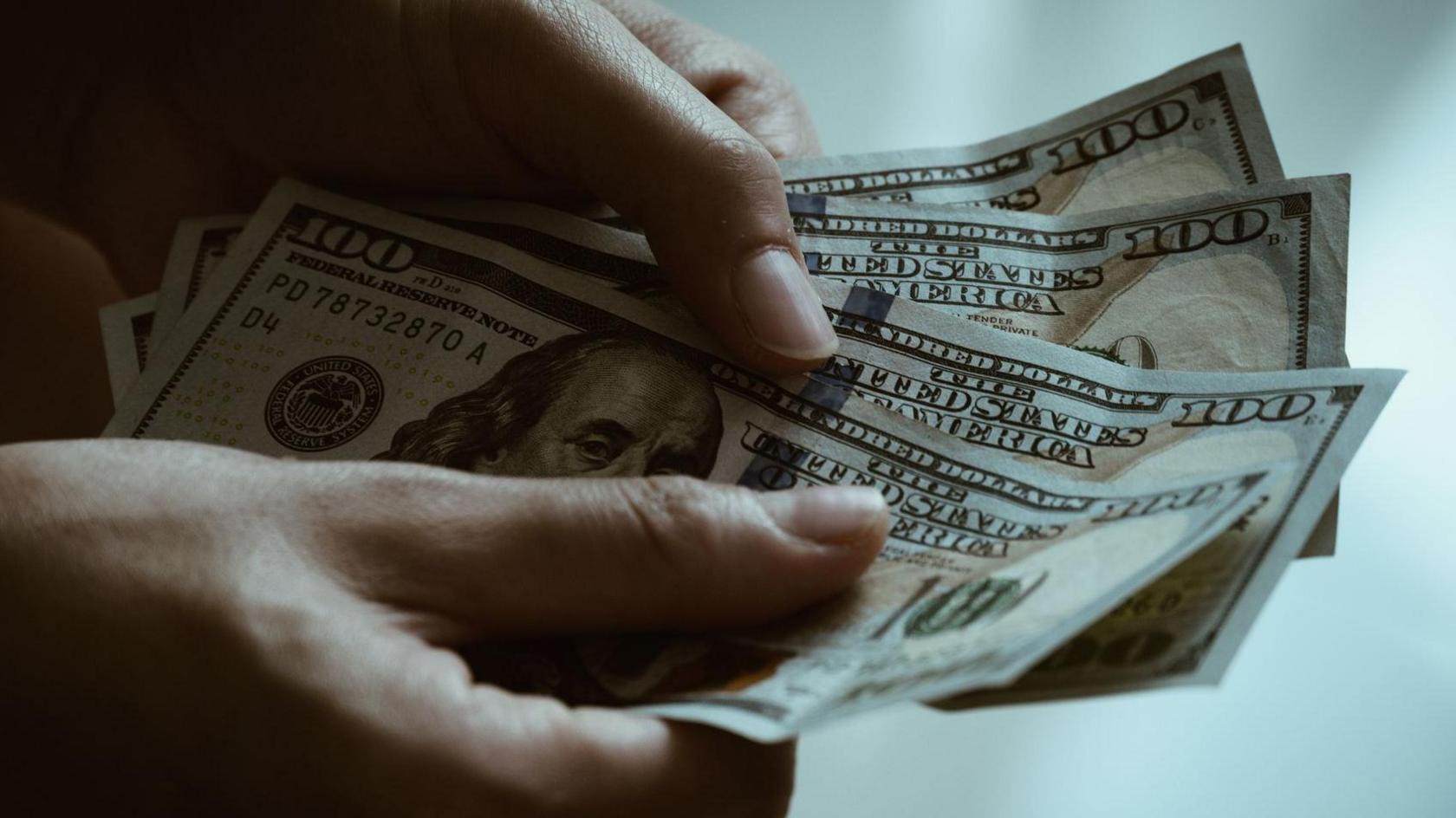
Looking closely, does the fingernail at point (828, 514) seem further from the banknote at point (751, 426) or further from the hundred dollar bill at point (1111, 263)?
the hundred dollar bill at point (1111, 263)

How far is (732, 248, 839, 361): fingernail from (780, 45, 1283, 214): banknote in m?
0.19

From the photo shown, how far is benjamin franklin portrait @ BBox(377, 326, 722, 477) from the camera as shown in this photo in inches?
25.1

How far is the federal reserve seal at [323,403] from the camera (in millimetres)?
696

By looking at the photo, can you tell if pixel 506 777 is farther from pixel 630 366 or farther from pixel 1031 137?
pixel 1031 137

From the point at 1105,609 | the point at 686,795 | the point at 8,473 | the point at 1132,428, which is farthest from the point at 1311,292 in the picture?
the point at 8,473

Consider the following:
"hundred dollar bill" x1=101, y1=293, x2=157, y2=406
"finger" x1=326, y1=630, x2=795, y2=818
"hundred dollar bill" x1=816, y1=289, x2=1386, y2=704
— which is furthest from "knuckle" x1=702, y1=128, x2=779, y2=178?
"hundred dollar bill" x1=101, y1=293, x2=157, y2=406

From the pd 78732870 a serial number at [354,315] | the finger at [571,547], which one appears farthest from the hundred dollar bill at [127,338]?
the finger at [571,547]

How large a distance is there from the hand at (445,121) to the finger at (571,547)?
0.17 metres

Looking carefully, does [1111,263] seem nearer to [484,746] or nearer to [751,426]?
[751,426]

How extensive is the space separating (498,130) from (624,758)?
51 cm

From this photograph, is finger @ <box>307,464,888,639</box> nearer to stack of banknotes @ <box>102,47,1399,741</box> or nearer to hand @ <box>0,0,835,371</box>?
stack of banknotes @ <box>102,47,1399,741</box>

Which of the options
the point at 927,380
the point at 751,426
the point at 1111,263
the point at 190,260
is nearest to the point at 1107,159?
the point at 1111,263

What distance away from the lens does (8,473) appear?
20.3 inches

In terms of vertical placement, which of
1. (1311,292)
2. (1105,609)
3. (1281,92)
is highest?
(1281,92)
